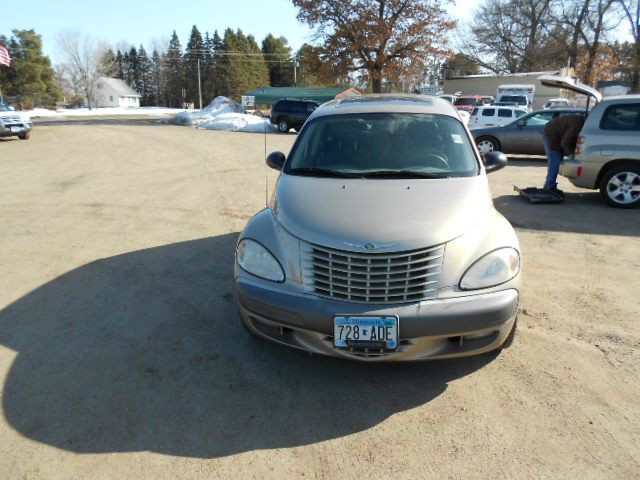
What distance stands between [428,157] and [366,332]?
1844 mm

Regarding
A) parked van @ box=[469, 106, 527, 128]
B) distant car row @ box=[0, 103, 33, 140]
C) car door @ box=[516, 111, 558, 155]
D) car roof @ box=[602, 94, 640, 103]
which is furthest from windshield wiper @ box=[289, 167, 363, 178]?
distant car row @ box=[0, 103, 33, 140]

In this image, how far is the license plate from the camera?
2654 millimetres

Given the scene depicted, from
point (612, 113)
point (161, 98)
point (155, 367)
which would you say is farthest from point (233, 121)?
point (161, 98)

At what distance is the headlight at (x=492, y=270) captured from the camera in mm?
2798

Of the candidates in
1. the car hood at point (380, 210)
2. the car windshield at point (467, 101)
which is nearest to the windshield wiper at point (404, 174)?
the car hood at point (380, 210)

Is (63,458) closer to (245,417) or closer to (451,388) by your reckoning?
(245,417)

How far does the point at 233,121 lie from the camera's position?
93.5 feet

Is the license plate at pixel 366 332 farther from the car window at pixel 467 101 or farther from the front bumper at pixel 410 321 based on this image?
the car window at pixel 467 101

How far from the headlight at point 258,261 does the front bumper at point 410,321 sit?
0.09 meters

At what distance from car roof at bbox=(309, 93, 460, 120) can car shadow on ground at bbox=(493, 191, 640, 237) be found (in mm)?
2815

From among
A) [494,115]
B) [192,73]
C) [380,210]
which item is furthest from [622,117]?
[192,73]

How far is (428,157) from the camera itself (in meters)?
3.88

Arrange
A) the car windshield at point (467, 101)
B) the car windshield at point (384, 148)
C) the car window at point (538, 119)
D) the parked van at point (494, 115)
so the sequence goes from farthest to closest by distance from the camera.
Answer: the car windshield at point (467, 101) < the parked van at point (494, 115) < the car window at point (538, 119) < the car windshield at point (384, 148)

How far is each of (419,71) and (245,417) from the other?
34762 millimetres
